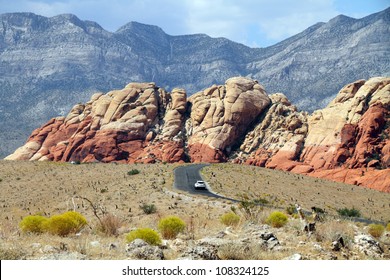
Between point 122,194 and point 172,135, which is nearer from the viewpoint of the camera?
point 122,194

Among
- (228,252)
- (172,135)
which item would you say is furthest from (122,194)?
(172,135)

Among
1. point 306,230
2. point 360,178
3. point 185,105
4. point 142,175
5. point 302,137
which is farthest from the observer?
point 185,105

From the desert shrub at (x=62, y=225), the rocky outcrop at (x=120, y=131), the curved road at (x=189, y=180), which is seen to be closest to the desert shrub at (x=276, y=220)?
the desert shrub at (x=62, y=225)

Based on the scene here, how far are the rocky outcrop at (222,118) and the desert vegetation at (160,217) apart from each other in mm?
20356

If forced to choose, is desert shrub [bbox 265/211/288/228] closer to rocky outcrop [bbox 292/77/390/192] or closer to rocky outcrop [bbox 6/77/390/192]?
rocky outcrop [bbox 292/77/390/192]

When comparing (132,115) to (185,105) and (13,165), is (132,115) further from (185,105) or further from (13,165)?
(13,165)

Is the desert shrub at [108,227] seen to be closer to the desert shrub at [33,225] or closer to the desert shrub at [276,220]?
the desert shrub at [33,225]

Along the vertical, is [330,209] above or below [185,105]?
below

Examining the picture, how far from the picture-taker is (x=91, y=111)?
122750 mm

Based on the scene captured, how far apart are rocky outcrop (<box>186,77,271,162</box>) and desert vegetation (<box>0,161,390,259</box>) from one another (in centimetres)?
2036

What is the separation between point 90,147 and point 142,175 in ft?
138

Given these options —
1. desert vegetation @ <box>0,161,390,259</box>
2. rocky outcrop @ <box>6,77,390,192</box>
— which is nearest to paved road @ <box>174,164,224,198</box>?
desert vegetation @ <box>0,161,390,259</box>

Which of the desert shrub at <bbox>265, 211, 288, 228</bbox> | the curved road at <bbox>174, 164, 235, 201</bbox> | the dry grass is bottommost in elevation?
the dry grass

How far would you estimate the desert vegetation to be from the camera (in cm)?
1473
